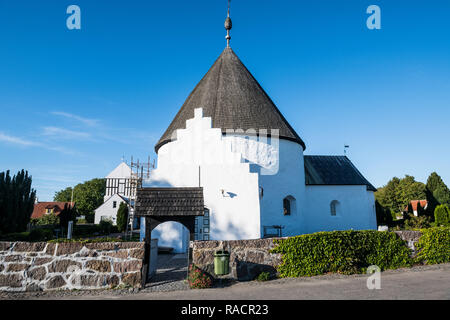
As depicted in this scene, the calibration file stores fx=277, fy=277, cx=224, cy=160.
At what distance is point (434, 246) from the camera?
870cm

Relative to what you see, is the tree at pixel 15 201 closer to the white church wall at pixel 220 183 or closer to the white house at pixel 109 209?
the white church wall at pixel 220 183

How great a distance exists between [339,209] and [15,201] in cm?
1955

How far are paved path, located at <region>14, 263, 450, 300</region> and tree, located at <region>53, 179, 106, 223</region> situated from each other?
48.4m

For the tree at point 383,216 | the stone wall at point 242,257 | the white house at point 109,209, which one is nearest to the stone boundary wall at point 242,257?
the stone wall at point 242,257

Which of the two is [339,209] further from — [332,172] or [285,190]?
[285,190]

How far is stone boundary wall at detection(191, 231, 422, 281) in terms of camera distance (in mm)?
7055

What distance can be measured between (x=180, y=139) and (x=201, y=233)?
4.75 meters

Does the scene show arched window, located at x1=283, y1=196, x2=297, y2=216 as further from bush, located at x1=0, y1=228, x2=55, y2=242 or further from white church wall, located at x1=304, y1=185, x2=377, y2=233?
bush, located at x1=0, y1=228, x2=55, y2=242

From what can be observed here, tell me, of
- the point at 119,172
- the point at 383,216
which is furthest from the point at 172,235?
the point at 119,172

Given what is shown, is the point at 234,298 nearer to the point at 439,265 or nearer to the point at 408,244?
the point at 408,244

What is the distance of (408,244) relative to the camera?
8547 mm

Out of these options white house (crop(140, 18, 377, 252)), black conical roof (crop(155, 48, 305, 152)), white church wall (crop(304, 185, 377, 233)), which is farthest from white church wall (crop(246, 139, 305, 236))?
white church wall (crop(304, 185, 377, 233))

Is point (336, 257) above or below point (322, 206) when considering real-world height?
below
